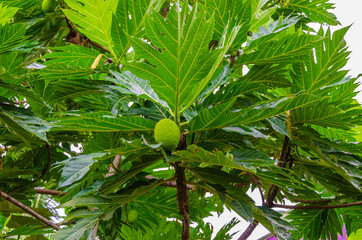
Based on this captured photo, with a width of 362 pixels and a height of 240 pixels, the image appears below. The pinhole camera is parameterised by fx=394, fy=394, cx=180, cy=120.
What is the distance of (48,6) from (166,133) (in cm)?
79

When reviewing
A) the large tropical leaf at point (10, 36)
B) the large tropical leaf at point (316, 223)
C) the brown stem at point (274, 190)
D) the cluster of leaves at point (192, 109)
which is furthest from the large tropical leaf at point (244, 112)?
the large tropical leaf at point (316, 223)

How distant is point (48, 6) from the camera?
119 centimetres

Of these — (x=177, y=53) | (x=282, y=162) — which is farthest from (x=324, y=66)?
(x=177, y=53)

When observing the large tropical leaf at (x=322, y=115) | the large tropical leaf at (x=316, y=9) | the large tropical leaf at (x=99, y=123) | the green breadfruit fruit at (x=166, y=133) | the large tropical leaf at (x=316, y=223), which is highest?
the large tropical leaf at (x=316, y=9)

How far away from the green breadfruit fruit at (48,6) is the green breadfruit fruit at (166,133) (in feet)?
2.54

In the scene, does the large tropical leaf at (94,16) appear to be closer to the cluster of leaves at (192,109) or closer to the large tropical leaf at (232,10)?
the cluster of leaves at (192,109)

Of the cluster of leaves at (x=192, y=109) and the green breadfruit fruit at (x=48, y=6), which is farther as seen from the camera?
the green breadfruit fruit at (x=48, y=6)

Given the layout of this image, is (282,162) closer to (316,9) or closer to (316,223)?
(316,223)

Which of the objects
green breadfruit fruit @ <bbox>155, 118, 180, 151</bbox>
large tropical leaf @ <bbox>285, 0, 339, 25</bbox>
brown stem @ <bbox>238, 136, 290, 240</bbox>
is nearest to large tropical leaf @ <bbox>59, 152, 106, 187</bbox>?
green breadfruit fruit @ <bbox>155, 118, 180, 151</bbox>

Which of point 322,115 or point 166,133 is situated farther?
point 322,115

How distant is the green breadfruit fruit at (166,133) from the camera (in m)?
0.59

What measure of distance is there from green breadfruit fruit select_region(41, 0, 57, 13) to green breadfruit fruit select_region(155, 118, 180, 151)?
77 centimetres

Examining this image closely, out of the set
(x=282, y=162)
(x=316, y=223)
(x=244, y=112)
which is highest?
(x=244, y=112)

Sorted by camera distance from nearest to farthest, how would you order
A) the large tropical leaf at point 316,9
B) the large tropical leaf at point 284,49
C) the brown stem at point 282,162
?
1. the large tropical leaf at point 284,49
2. the brown stem at point 282,162
3. the large tropical leaf at point 316,9
